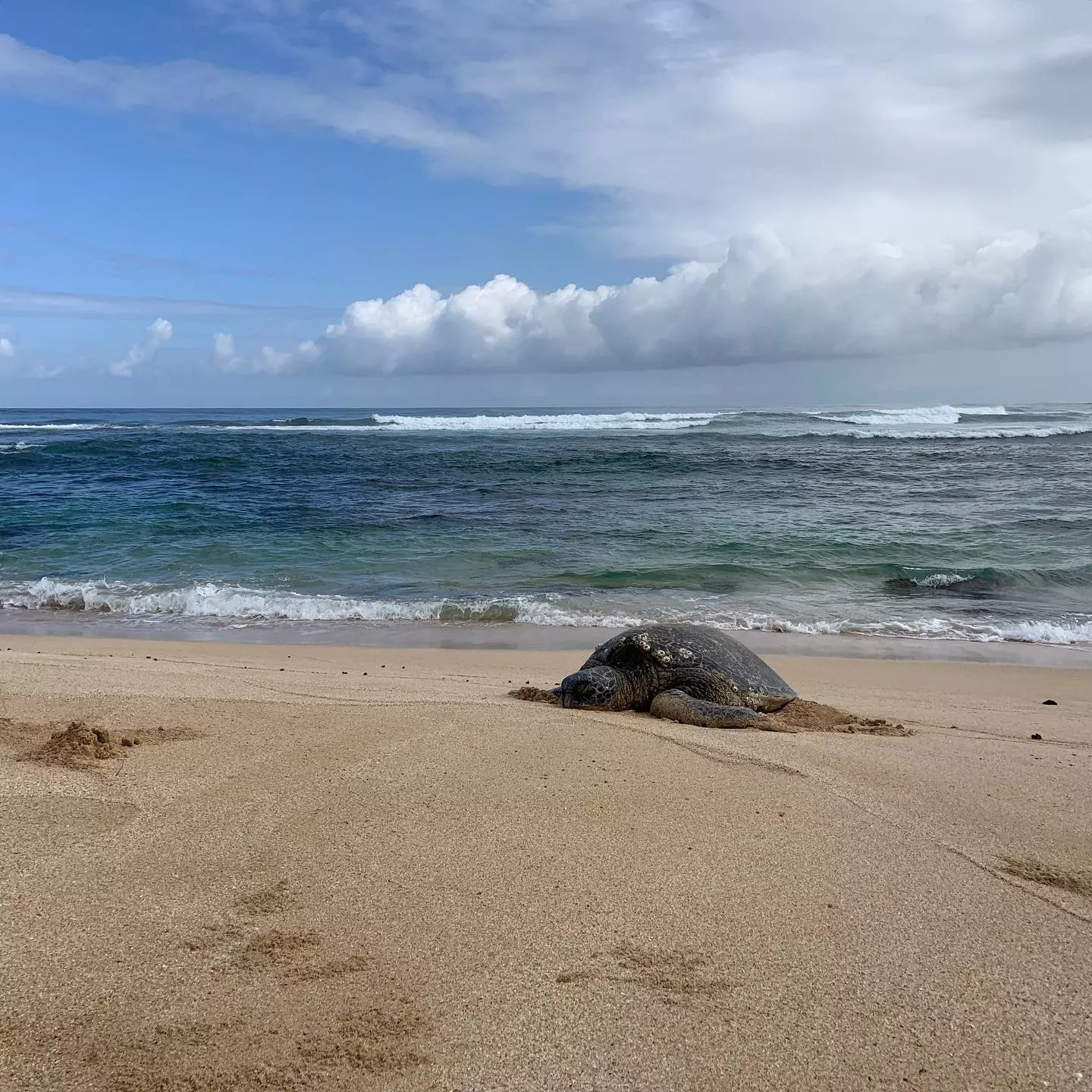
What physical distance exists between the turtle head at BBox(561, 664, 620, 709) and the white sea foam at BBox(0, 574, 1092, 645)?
398 cm

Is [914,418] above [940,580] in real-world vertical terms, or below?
above

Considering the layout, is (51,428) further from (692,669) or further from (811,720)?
(811,720)

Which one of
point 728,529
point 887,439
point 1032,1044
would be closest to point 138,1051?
point 1032,1044

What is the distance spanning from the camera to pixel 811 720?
19.7 feet

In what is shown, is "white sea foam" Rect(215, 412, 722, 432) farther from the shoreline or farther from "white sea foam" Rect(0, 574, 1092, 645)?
the shoreline

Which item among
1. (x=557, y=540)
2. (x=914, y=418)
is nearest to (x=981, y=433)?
(x=914, y=418)

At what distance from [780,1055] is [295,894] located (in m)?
1.70

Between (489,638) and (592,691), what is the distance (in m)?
3.70

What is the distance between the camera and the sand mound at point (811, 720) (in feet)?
18.8

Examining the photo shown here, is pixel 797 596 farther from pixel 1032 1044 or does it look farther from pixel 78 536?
pixel 78 536

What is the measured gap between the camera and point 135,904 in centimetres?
271

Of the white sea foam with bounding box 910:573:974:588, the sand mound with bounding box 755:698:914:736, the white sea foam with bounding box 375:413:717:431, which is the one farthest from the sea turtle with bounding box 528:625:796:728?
the white sea foam with bounding box 375:413:717:431

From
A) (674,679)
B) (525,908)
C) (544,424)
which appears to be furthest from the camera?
(544,424)

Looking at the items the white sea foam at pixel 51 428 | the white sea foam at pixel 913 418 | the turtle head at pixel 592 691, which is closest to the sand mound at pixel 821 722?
the turtle head at pixel 592 691
